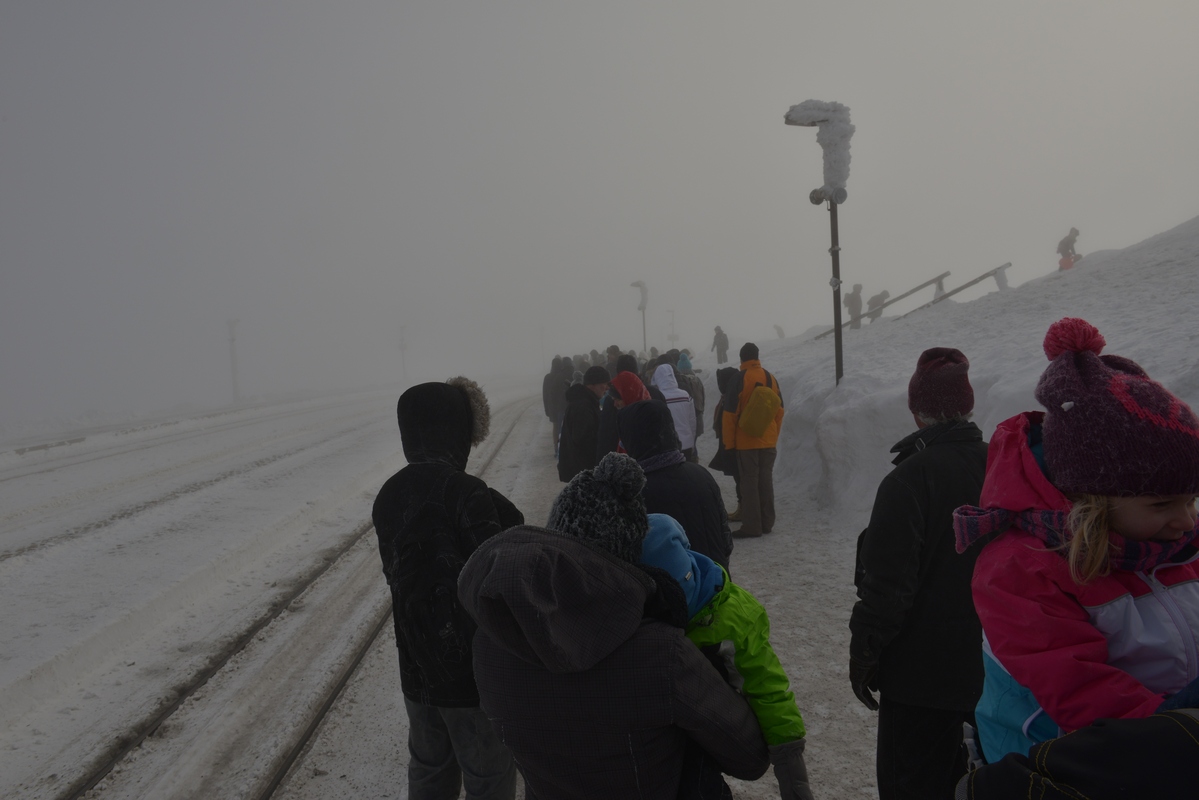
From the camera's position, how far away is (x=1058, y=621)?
132 centimetres

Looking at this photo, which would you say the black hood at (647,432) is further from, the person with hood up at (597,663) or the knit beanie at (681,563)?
the person with hood up at (597,663)

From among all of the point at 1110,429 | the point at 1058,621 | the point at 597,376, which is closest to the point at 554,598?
the point at 1058,621

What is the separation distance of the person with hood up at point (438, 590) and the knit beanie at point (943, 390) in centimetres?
175

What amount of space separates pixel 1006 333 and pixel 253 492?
11.7m

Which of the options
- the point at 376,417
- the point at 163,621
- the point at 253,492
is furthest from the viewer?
the point at 376,417

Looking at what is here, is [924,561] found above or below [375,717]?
above

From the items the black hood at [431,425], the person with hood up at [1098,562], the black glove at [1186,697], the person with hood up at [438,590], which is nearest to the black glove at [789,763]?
the person with hood up at [1098,562]

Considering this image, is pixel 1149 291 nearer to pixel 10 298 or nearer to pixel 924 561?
pixel 924 561

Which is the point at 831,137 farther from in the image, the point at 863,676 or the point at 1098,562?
the point at 1098,562

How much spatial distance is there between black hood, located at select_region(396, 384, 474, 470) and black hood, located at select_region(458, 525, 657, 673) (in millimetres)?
1100

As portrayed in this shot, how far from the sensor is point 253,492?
10.3 meters

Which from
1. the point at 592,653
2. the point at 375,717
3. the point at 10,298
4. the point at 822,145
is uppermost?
the point at 10,298

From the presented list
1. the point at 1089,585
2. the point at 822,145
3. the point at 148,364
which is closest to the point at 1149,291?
the point at 822,145

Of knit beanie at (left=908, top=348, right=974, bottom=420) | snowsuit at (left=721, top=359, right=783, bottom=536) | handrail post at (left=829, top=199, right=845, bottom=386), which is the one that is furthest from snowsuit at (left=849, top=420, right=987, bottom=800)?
handrail post at (left=829, top=199, right=845, bottom=386)
